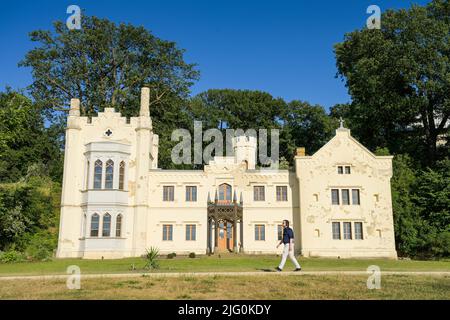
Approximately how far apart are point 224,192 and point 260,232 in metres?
4.14

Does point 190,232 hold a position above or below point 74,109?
below

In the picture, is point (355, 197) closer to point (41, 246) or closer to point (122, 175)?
point (122, 175)

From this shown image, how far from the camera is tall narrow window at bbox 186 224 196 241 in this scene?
1272 inches

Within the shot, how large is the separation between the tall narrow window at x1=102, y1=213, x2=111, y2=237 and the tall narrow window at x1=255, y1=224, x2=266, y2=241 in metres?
10.9

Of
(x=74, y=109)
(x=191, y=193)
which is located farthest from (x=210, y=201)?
(x=74, y=109)

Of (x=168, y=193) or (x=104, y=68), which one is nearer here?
(x=168, y=193)

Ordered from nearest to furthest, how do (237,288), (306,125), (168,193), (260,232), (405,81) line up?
(237,288) < (260,232) < (168,193) < (405,81) < (306,125)

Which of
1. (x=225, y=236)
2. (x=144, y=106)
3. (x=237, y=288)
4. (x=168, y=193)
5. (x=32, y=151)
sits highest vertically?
(x=144, y=106)

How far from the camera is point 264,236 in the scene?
3241 centimetres

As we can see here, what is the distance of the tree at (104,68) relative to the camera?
1727 inches

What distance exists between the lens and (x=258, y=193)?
33.2m

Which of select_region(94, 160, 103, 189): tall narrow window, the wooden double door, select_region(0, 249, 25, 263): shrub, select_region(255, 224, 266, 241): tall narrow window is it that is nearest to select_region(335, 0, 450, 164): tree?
select_region(255, 224, 266, 241): tall narrow window

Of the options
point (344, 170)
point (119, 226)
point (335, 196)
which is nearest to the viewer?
point (119, 226)
